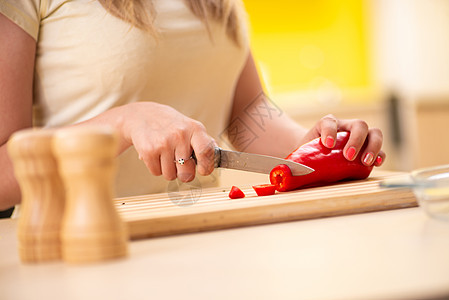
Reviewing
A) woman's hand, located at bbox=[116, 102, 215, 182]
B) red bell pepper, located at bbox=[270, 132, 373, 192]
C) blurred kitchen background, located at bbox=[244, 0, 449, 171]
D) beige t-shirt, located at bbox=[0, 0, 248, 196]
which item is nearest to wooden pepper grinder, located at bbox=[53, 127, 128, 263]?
woman's hand, located at bbox=[116, 102, 215, 182]

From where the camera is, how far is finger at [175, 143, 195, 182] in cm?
96

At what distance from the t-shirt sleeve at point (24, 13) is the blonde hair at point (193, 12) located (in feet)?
0.47

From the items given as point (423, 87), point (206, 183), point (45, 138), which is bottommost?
point (423, 87)

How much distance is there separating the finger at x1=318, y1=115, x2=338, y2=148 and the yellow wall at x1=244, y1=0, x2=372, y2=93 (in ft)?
14.3

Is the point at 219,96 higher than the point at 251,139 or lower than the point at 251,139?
higher

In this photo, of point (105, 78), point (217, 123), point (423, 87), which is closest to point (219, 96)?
point (217, 123)

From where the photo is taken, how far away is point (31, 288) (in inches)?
20.7

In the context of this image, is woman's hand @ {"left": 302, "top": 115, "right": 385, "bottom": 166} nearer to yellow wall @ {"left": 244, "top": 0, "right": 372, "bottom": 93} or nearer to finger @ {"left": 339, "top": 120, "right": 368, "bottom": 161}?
finger @ {"left": 339, "top": 120, "right": 368, "bottom": 161}

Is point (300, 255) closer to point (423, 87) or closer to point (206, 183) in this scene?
point (206, 183)

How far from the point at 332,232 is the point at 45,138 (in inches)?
14.5

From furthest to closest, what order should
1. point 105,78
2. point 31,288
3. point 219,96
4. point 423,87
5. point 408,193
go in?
point 423,87
point 219,96
point 105,78
point 408,193
point 31,288

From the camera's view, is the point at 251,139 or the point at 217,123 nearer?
the point at 217,123

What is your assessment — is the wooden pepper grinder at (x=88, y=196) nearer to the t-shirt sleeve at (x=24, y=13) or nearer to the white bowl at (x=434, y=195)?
the white bowl at (x=434, y=195)

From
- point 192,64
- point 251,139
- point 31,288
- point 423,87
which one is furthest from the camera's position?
point 423,87
